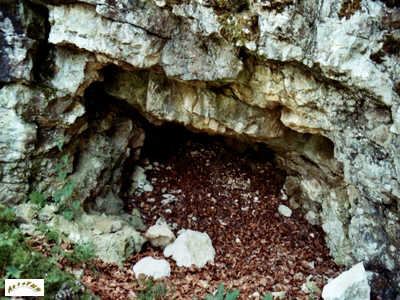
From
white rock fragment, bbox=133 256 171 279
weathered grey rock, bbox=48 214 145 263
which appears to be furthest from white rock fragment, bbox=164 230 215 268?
weathered grey rock, bbox=48 214 145 263

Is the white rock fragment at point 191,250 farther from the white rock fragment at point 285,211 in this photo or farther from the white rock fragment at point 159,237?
the white rock fragment at point 285,211

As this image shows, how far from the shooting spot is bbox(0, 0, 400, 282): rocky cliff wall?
429 centimetres

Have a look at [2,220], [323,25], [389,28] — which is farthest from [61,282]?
[389,28]

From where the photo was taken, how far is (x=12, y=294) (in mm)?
3789

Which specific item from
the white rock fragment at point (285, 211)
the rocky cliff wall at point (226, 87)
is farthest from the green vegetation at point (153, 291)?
the white rock fragment at point (285, 211)

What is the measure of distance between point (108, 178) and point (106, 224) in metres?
1.04

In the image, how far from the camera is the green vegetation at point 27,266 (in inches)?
161

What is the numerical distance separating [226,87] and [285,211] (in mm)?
2802

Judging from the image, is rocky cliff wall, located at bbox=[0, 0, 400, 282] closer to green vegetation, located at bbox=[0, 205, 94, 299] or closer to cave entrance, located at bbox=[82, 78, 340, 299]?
cave entrance, located at bbox=[82, 78, 340, 299]

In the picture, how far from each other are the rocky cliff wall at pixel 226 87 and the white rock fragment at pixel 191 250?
169 cm

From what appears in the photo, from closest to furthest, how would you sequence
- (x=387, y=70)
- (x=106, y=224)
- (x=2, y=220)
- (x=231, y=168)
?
(x=387, y=70) → (x=2, y=220) → (x=106, y=224) → (x=231, y=168)

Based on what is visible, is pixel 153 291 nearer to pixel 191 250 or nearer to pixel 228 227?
pixel 191 250

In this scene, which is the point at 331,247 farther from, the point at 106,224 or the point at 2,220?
the point at 2,220

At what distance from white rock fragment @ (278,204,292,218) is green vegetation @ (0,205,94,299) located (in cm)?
400
